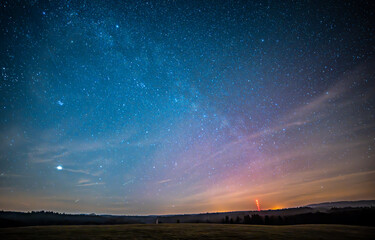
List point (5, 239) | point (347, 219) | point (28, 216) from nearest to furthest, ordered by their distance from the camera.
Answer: point (5, 239), point (347, 219), point (28, 216)

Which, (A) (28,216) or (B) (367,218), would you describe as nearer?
(B) (367,218)

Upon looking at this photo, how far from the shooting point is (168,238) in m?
12.9

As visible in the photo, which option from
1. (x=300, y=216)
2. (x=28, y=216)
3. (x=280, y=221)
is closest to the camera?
(x=280, y=221)

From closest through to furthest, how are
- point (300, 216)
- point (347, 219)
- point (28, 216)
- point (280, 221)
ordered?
1. point (347, 219)
2. point (280, 221)
3. point (300, 216)
4. point (28, 216)

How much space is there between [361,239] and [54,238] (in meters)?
21.3

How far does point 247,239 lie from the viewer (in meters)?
12.6

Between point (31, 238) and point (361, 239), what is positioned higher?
point (31, 238)

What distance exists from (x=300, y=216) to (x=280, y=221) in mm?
6805

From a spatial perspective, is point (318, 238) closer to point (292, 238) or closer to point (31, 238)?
point (292, 238)

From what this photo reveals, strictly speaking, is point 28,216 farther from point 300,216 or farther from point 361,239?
point 361,239

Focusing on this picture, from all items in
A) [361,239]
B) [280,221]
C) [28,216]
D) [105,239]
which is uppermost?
[105,239]

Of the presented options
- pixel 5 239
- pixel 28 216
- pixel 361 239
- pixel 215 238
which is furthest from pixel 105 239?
pixel 28 216

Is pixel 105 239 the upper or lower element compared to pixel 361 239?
upper

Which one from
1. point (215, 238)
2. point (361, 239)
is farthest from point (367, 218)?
point (215, 238)
